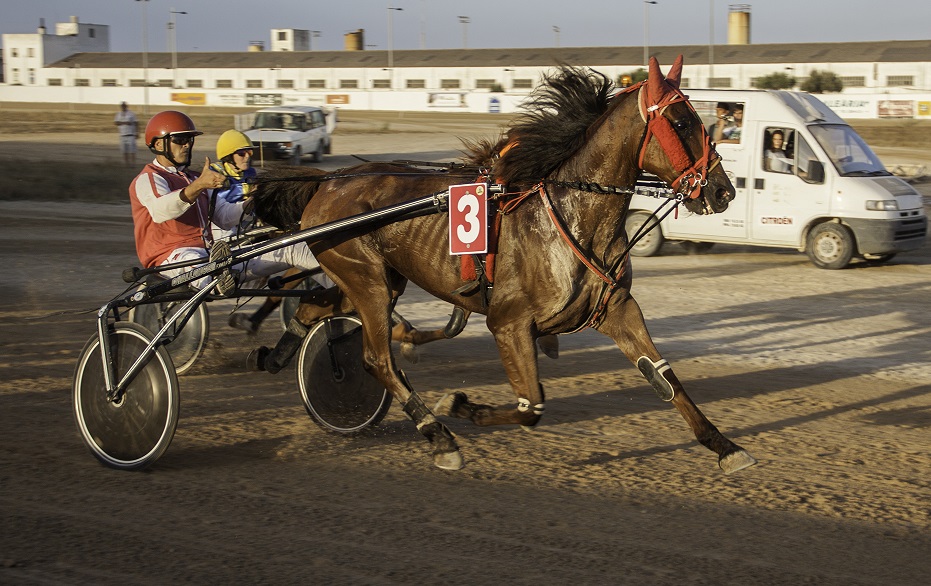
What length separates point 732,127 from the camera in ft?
42.0

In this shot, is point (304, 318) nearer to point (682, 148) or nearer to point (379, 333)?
point (379, 333)

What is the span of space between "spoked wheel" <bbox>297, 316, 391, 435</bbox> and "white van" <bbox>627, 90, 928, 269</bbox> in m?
6.91

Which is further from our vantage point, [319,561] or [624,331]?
[624,331]

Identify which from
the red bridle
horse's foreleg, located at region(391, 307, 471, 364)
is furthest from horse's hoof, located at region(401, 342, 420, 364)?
the red bridle

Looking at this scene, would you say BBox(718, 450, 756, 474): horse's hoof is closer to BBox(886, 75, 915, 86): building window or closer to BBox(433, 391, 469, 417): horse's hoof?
BBox(433, 391, 469, 417): horse's hoof

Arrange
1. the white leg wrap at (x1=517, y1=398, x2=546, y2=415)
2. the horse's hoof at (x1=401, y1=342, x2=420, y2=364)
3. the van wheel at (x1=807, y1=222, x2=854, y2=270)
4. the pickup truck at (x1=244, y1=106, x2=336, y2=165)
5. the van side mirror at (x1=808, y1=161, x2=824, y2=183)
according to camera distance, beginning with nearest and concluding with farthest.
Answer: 1. the white leg wrap at (x1=517, y1=398, x2=546, y2=415)
2. the horse's hoof at (x1=401, y1=342, x2=420, y2=364)
3. the van wheel at (x1=807, y1=222, x2=854, y2=270)
4. the van side mirror at (x1=808, y1=161, x2=824, y2=183)
5. the pickup truck at (x1=244, y1=106, x2=336, y2=165)

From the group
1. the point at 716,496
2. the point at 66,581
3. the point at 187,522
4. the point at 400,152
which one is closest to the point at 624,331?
the point at 716,496

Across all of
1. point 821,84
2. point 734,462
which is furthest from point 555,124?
point 821,84

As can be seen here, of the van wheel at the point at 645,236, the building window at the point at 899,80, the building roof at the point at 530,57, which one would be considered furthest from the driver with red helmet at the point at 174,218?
the building window at the point at 899,80

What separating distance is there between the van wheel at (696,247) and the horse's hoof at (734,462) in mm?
9454

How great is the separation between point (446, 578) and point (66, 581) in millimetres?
1374

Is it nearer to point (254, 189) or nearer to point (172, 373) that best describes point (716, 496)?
point (172, 373)

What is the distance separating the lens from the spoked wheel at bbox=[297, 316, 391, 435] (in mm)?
5824

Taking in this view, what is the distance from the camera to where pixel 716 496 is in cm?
462
